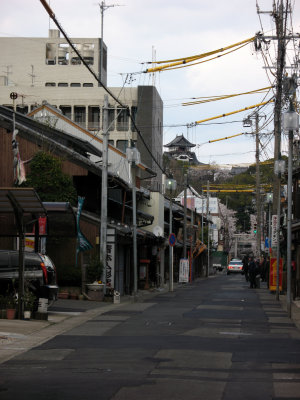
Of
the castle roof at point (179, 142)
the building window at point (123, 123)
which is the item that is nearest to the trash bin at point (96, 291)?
the building window at point (123, 123)

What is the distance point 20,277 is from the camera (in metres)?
19.4

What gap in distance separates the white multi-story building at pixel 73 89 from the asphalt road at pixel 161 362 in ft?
194

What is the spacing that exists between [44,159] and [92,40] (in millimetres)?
58588

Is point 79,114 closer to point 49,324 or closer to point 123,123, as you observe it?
point 123,123

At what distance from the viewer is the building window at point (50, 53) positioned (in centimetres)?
8812

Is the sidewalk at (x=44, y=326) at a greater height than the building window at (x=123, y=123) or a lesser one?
lesser

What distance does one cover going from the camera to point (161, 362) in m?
12.2

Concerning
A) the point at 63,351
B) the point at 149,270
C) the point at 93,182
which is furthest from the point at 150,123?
the point at 63,351

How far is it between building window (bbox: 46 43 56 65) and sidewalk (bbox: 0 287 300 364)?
6436 centimetres

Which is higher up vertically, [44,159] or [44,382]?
[44,159]

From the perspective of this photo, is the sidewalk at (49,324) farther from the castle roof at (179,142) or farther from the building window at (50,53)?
→ the castle roof at (179,142)

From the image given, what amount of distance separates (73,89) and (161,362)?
74.2 metres

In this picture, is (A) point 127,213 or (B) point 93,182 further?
(A) point 127,213

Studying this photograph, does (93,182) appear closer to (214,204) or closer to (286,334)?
(286,334)
